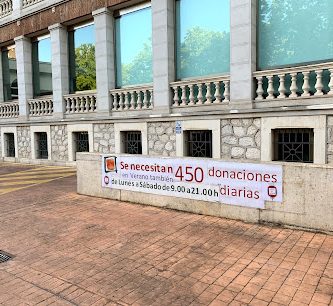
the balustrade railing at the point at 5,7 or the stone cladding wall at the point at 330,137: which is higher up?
the balustrade railing at the point at 5,7

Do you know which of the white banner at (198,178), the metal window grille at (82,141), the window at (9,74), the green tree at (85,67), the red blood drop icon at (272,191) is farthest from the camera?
the window at (9,74)

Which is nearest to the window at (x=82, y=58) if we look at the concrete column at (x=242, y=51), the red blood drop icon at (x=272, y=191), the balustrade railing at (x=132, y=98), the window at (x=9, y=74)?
the balustrade railing at (x=132, y=98)

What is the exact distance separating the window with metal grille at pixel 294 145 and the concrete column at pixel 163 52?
13.4ft

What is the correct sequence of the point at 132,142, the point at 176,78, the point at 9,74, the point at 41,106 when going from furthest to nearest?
1. the point at 9,74
2. the point at 41,106
3. the point at 132,142
4. the point at 176,78

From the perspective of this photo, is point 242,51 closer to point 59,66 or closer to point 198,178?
point 198,178

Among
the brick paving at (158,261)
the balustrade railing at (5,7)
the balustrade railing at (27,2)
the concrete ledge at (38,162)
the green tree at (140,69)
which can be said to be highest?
the balustrade railing at (5,7)

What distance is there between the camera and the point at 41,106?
667 inches

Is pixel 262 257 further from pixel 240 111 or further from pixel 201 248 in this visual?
pixel 240 111

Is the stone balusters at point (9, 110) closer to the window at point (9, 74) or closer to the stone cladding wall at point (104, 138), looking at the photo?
the window at point (9, 74)

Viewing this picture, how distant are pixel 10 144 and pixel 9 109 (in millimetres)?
2135

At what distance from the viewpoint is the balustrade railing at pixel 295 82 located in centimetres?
865

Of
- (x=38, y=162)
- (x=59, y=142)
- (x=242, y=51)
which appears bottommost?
(x=38, y=162)

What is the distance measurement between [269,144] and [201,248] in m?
4.80

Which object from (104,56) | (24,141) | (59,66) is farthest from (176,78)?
(24,141)
